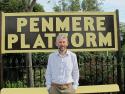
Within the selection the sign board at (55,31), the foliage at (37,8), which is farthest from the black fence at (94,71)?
the foliage at (37,8)

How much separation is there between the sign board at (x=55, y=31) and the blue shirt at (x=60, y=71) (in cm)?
350

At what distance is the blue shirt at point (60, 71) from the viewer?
6.99 metres

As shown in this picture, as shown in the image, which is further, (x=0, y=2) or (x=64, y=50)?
(x=0, y=2)

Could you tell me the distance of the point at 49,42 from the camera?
34.9 ft

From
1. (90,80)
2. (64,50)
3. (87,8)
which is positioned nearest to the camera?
(64,50)

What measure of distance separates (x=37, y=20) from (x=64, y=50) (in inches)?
148

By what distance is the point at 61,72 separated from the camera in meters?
7.04

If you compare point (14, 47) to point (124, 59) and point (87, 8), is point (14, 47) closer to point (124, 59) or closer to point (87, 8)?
point (124, 59)

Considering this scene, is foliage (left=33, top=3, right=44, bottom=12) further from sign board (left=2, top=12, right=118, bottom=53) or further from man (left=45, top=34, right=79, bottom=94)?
man (left=45, top=34, right=79, bottom=94)

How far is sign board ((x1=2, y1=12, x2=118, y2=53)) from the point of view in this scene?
417 inches

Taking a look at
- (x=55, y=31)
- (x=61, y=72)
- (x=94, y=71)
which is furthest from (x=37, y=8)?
(x=61, y=72)

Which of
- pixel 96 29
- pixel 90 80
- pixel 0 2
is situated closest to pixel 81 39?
pixel 96 29

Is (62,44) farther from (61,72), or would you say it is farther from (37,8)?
(37,8)

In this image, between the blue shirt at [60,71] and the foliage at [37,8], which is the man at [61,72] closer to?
the blue shirt at [60,71]
